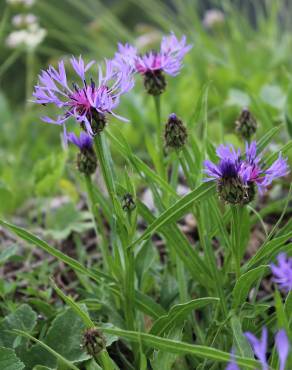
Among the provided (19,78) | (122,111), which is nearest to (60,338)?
(122,111)

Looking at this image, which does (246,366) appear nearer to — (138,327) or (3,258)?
(138,327)

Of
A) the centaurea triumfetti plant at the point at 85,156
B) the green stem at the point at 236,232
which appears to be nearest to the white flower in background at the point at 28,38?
the centaurea triumfetti plant at the point at 85,156

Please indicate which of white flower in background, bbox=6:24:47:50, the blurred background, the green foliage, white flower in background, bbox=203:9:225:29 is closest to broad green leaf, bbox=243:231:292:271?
the green foliage

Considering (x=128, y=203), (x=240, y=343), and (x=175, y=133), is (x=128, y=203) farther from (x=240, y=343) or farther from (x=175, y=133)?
(x=240, y=343)

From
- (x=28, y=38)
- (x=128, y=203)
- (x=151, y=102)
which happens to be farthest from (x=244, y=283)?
(x=28, y=38)

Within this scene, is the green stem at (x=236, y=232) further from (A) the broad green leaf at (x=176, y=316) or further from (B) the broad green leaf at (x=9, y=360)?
(B) the broad green leaf at (x=9, y=360)
